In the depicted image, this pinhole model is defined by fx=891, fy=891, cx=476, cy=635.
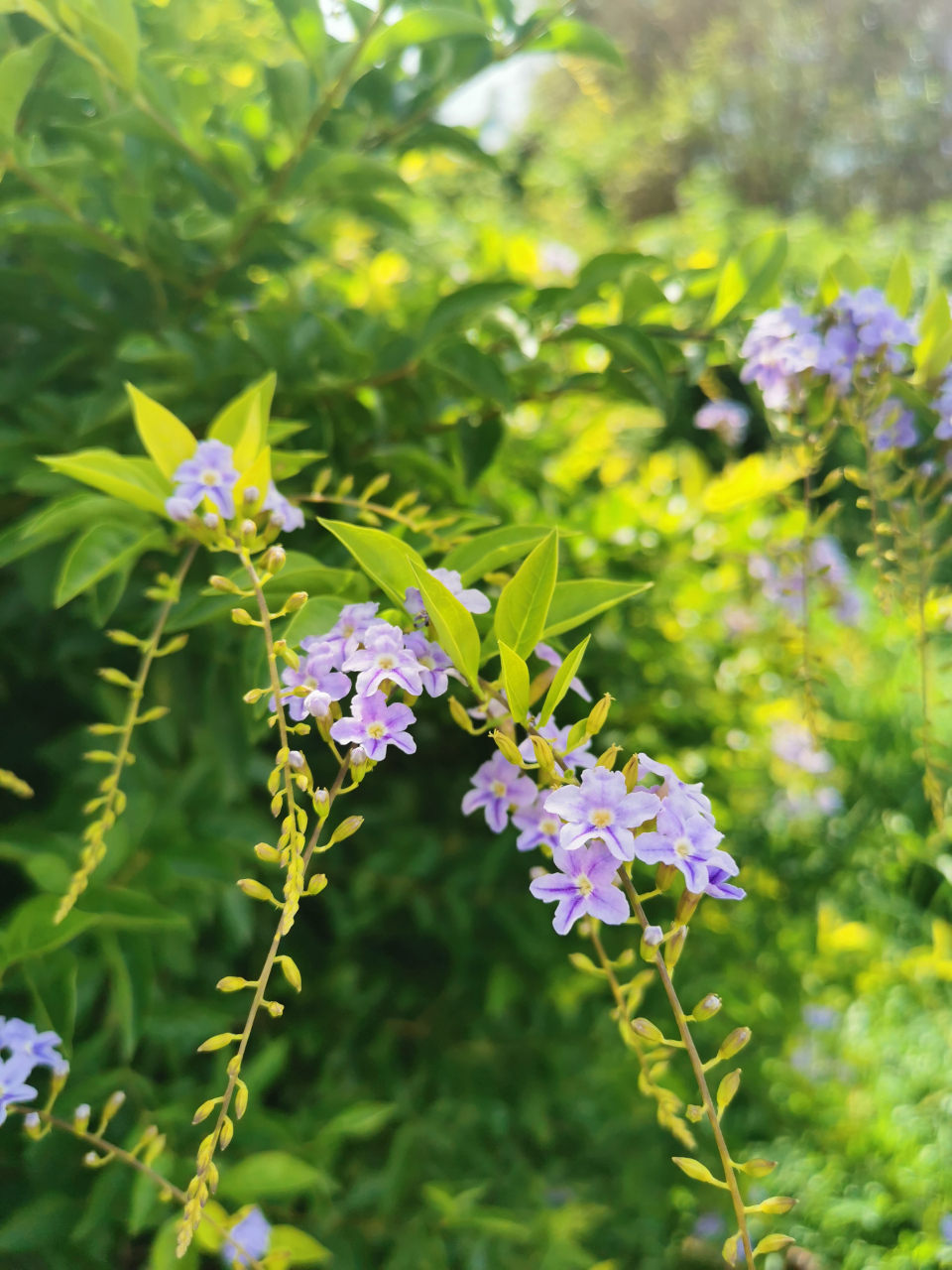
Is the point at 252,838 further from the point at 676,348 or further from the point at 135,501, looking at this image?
the point at 676,348

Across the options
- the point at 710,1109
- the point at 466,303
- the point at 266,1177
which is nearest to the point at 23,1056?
the point at 266,1177

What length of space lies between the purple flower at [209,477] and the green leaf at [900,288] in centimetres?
73

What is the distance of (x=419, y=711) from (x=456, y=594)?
0.64 meters

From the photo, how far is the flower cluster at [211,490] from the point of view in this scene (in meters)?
0.73

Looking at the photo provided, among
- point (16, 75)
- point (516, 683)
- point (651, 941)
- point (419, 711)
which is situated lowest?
point (419, 711)

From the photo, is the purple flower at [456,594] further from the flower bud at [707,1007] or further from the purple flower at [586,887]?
the flower bud at [707,1007]

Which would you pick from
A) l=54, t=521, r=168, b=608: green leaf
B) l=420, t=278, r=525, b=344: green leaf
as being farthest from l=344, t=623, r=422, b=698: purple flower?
l=420, t=278, r=525, b=344: green leaf

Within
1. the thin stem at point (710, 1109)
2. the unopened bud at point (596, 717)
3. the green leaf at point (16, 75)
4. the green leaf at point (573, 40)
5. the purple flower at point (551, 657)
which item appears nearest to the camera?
the thin stem at point (710, 1109)

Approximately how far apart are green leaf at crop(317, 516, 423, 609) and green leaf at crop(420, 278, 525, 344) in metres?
0.43

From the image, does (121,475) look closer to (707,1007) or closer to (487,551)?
(487,551)

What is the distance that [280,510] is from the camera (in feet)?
2.51

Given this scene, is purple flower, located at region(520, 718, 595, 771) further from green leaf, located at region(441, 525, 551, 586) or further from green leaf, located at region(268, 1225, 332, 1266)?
green leaf, located at region(268, 1225, 332, 1266)

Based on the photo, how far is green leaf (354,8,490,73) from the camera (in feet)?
3.04

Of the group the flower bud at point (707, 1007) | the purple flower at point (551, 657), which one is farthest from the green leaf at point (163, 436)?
the flower bud at point (707, 1007)
